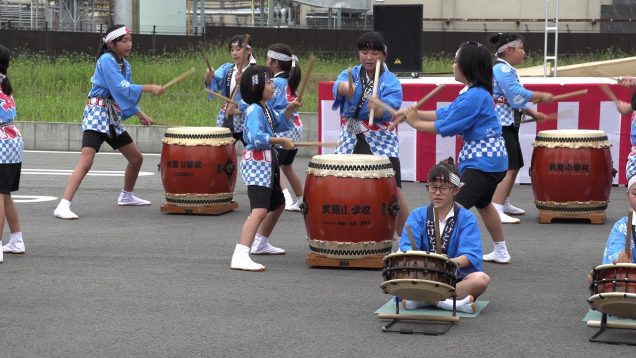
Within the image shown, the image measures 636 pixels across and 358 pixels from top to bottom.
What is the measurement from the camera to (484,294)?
7578 millimetres

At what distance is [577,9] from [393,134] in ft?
90.0

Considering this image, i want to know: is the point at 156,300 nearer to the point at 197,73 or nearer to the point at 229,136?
the point at 229,136

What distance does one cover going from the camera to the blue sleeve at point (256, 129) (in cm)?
824

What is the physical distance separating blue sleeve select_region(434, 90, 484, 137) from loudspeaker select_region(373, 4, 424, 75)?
8296mm

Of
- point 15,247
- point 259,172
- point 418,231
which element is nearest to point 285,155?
point 259,172

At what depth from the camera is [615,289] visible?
611cm

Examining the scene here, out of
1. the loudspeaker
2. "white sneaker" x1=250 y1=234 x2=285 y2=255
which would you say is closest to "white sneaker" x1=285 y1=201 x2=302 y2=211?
"white sneaker" x1=250 y1=234 x2=285 y2=255

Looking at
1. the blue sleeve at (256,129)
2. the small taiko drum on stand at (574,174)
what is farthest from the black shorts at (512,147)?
the blue sleeve at (256,129)

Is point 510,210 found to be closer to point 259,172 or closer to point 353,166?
point 353,166

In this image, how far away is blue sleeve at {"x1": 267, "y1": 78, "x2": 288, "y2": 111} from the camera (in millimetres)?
10305

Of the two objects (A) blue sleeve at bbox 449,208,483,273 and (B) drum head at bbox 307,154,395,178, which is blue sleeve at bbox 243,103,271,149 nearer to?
(B) drum head at bbox 307,154,395,178

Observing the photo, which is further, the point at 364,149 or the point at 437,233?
the point at 364,149

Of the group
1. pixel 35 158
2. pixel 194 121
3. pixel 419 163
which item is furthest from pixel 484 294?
pixel 194 121

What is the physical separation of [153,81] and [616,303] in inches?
607
